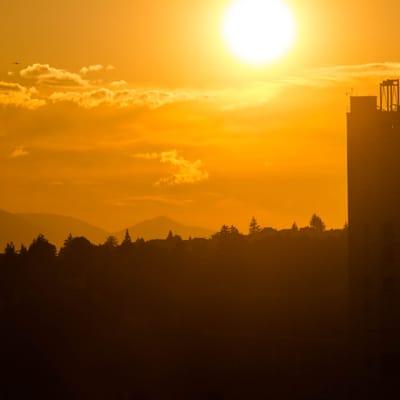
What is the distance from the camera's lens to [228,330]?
247 feet

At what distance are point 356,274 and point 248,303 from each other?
17512mm

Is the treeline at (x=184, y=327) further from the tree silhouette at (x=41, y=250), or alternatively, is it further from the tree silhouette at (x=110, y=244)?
the tree silhouette at (x=110, y=244)

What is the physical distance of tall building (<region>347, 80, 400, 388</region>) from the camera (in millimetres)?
64375

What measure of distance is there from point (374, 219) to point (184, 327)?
16.8 meters

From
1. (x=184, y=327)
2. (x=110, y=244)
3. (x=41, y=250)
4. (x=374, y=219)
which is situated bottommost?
(x=184, y=327)

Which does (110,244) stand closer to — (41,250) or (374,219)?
(41,250)

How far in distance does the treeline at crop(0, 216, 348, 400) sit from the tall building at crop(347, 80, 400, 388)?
2.70 m

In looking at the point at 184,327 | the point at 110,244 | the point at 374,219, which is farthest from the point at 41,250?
the point at 374,219

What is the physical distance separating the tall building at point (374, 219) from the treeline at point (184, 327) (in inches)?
106

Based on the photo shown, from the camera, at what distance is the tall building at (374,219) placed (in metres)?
64.4

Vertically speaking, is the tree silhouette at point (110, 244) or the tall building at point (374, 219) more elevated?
the tree silhouette at point (110, 244)

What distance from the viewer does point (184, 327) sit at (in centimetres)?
7644

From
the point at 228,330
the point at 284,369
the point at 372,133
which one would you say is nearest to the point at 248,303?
the point at 228,330

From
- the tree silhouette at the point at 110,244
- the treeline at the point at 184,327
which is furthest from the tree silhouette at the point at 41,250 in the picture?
the treeline at the point at 184,327
